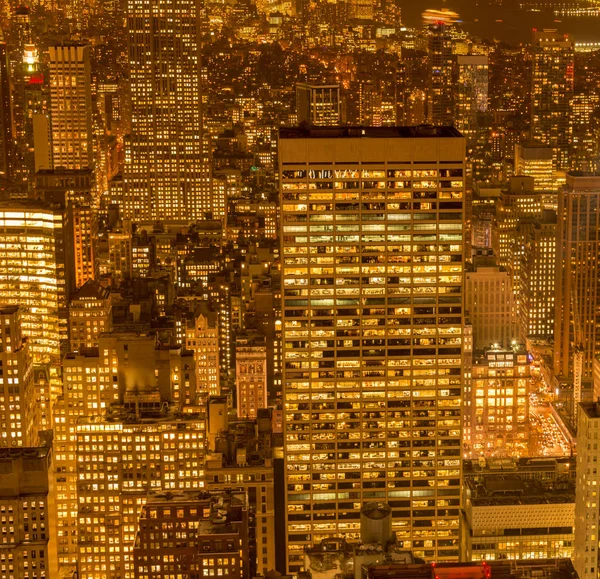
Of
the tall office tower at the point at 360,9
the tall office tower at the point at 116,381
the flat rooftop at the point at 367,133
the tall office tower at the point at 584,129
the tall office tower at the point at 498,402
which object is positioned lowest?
the tall office tower at the point at 498,402

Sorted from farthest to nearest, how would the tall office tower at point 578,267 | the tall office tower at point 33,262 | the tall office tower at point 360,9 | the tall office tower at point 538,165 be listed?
the tall office tower at point 538,165 < the tall office tower at point 360,9 < the tall office tower at point 578,267 < the tall office tower at point 33,262

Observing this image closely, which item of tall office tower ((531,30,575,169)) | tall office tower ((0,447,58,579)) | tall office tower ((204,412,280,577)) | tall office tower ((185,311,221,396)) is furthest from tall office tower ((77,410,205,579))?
tall office tower ((531,30,575,169))

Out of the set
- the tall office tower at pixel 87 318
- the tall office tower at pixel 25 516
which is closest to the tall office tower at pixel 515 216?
the tall office tower at pixel 87 318

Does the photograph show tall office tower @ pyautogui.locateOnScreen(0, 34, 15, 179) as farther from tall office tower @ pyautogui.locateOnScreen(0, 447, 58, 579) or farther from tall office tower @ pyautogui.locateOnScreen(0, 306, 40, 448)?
tall office tower @ pyautogui.locateOnScreen(0, 447, 58, 579)

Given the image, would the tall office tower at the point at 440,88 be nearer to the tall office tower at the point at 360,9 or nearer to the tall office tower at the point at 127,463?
the tall office tower at the point at 360,9

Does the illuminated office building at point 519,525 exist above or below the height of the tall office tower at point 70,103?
below

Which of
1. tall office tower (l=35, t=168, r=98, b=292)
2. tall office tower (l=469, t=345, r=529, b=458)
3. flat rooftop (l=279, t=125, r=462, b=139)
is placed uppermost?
flat rooftop (l=279, t=125, r=462, b=139)

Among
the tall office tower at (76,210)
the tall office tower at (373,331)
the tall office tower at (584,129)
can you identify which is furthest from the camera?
the tall office tower at (584,129)

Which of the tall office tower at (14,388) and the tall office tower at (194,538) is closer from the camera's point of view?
the tall office tower at (194,538)
